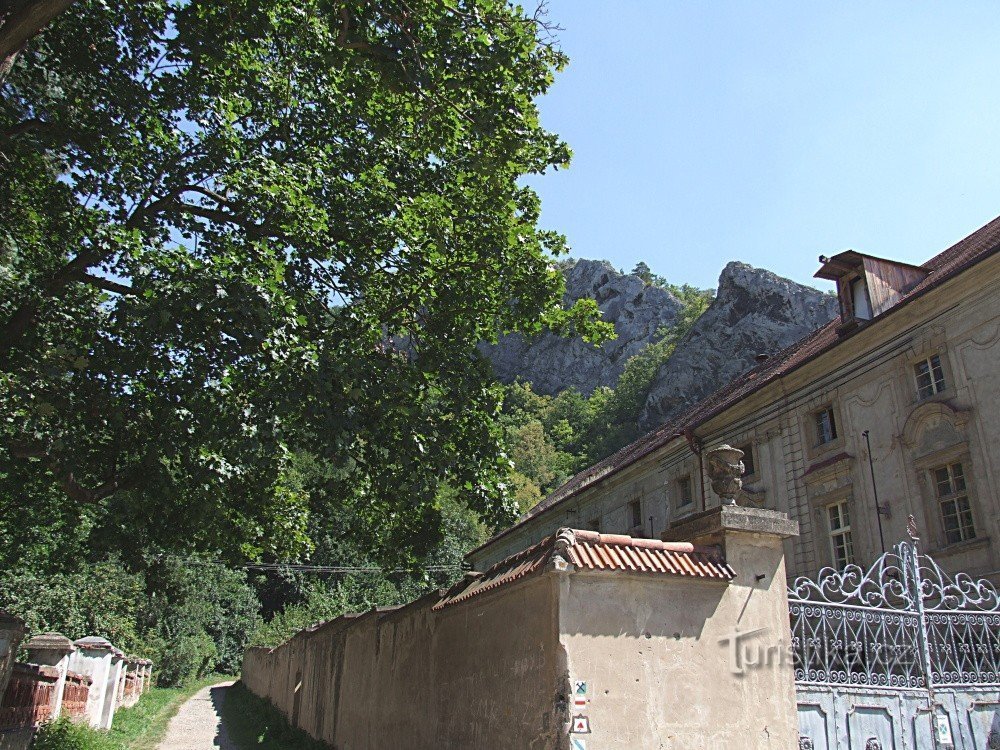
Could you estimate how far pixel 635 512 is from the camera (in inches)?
1002

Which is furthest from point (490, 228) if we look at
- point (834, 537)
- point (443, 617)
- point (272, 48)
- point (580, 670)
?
point (834, 537)

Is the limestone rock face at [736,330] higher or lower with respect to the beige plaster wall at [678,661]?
higher

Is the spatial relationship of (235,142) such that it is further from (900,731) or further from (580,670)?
(900,731)

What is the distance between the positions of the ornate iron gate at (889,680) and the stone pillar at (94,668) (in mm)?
16791

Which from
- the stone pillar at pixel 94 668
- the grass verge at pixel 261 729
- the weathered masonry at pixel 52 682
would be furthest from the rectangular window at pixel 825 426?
the stone pillar at pixel 94 668

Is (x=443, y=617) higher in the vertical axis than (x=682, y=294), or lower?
lower

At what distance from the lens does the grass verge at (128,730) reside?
13.3 meters

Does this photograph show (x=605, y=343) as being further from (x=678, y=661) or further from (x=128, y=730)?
(x=678, y=661)

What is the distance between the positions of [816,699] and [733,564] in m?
1.44

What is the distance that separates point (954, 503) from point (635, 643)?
1133 cm

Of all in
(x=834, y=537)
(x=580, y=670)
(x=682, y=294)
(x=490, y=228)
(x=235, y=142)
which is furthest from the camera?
(x=682, y=294)

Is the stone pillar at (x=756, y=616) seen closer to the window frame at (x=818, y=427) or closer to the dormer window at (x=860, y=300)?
the window frame at (x=818, y=427)

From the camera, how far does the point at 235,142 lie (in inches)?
359

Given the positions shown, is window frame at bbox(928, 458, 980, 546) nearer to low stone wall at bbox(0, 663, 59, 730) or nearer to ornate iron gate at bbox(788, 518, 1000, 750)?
ornate iron gate at bbox(788, 518, 1000, 750)
